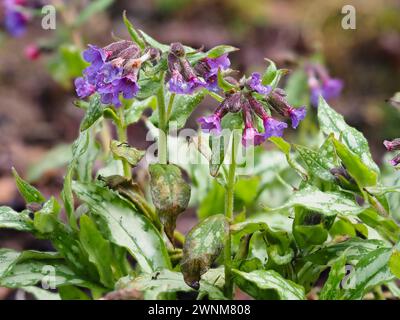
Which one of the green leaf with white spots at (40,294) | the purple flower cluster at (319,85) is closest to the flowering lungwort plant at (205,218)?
the green leaf with white spots at (40,294)

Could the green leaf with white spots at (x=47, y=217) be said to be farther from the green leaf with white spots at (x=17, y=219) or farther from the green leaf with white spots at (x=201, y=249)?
the green leaf with white spots at (x=201, y=249)

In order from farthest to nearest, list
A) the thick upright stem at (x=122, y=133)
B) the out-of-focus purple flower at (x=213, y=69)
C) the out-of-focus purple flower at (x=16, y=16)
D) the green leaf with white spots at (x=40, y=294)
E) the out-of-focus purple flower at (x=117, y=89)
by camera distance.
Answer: the out-of-focus purple flower at (x=16, y=16), the green leaf with white spots at (x=40, y=294), the thick upright stem at (x=122, y=133), the out-of-focus purple flower at (x=213, y=69), the out-of-focus purple flower at (x=117, y=89)

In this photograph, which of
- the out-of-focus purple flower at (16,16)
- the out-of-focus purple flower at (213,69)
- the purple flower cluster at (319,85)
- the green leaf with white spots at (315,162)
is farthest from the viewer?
the out-of-focus purple flower at (16,16)

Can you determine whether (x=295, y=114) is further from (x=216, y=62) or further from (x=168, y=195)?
(x=168, y=195)

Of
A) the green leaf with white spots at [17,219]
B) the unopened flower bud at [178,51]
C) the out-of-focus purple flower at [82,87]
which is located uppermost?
the unopened flower bud at [178,51]

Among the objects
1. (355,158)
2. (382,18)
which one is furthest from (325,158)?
(382,18)

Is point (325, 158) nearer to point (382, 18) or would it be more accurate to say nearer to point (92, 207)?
point (92, 207)
